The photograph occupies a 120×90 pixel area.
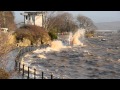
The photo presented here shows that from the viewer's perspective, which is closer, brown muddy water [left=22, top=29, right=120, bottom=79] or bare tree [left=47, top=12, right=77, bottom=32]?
brown muddy water [left=22, top=29, right=120, bottom=79]

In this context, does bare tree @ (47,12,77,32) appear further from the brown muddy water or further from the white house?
the brown muddy water

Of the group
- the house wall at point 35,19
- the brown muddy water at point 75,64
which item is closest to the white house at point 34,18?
the house wall at point 35,19

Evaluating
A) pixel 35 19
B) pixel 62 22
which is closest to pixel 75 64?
pixel 35 19

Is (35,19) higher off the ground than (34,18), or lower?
lower

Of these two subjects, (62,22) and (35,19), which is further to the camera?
(62,22)

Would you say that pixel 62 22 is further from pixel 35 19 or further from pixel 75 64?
pixel 75 64

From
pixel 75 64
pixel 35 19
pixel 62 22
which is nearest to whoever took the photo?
pixel 75 64

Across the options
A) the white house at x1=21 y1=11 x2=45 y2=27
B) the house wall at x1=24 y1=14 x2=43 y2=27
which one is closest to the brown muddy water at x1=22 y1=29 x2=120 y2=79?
the white house at x1=21 y1=11 x2=45 y2=27

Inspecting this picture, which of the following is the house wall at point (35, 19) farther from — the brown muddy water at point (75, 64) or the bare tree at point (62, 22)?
the brown muddy water at point (75, 64)

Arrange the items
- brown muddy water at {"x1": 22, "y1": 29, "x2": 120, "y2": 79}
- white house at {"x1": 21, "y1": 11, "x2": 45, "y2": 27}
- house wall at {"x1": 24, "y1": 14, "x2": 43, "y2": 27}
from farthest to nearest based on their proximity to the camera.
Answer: house wall at {"x1": 24, "y1": 14, "x2": 43, "y2": 27} < white house at {"x1": 21, "y1": 11, "x2": 45, "y2": 27} < brown muddy water at {"x1": 22, "y1": 29, "x2": 120, "y2": 79}

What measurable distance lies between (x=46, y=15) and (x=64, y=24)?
538 inches
